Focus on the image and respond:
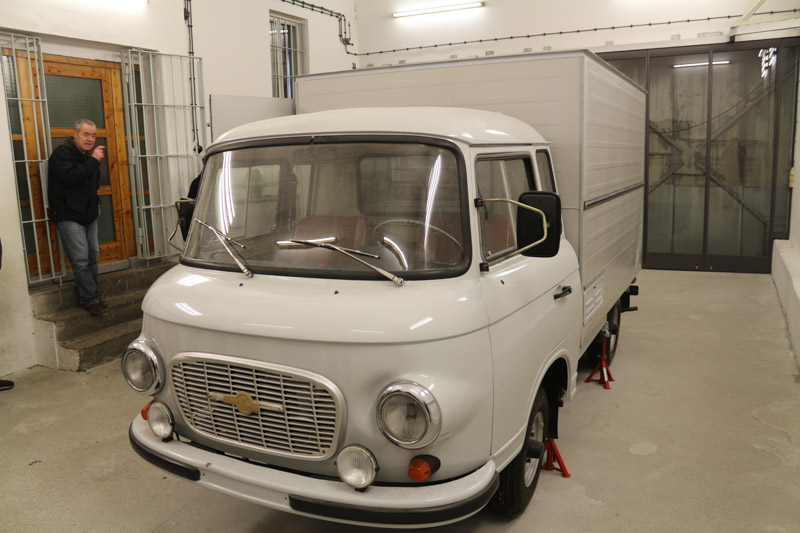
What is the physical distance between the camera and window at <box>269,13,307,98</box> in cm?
1005

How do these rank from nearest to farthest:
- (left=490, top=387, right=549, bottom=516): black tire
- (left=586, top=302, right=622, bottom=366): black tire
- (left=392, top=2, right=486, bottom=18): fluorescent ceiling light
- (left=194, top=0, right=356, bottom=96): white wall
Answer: (left=490, top=387, right=549, bottom=516): black tire → (left=586, top=302, right=622, bottom=366): black tire → (left=194, top=0, right=356, bottom=96): white wall → (left=392, top=2, right=486, bottom=18): fluorescent ceiling light

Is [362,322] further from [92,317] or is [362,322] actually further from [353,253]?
[92,317]

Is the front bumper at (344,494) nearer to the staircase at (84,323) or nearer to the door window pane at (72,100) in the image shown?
the staircase at (84,323)

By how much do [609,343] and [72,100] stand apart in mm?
5688

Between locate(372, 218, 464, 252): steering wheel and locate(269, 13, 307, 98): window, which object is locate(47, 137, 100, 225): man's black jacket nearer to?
locate(269, 13, 307, 98): window

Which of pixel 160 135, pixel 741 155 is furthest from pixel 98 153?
pixel 741 155

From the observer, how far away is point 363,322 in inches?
106

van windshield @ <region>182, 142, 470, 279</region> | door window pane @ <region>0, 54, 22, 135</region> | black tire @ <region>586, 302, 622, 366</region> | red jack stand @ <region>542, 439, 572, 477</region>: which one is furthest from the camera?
door window pane @ <region>0, 54, 22, 135</region>

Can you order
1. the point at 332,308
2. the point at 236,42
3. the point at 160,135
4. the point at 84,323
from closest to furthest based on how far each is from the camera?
the point at 332,308
the point at 84,323
the point at 160,135
the point at 236,42

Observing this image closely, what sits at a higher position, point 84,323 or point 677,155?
point 677,155

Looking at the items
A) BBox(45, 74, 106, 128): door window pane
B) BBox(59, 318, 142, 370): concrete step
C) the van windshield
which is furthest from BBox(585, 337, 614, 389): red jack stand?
BBox(45, 74, 106, 128): door window pane

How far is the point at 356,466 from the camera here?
8.73ft

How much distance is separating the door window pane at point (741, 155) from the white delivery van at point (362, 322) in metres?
7.77

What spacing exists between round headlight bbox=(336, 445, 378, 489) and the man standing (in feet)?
15.4
